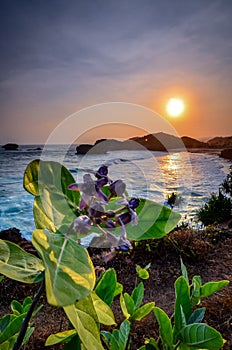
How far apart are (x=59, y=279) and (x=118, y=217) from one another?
0.10m

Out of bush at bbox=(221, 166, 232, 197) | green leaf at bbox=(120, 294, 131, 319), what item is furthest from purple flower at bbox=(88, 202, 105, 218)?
bush at bbox=(221, 166, 232, 197)

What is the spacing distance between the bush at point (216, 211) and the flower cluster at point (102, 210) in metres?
5.47

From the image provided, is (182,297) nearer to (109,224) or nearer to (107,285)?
(107,285)

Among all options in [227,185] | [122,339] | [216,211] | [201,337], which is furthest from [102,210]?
[227,185]

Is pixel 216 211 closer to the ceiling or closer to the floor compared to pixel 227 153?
closer to the floor

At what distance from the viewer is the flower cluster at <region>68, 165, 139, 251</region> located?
11.9 inches

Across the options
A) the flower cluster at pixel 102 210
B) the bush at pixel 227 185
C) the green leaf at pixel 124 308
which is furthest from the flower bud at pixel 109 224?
the bush at pixel 227 185

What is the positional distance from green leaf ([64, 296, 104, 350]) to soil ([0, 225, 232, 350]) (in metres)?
1.34

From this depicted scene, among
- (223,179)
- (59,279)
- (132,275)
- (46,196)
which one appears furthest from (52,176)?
(223,179)

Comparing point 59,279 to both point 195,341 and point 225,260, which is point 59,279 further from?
point 225,260

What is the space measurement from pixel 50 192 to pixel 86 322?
0.15 meters

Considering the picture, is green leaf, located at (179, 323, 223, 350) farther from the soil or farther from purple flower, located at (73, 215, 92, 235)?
the soil

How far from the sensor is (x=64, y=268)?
0.81 ft

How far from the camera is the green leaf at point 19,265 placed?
0.33 meters
